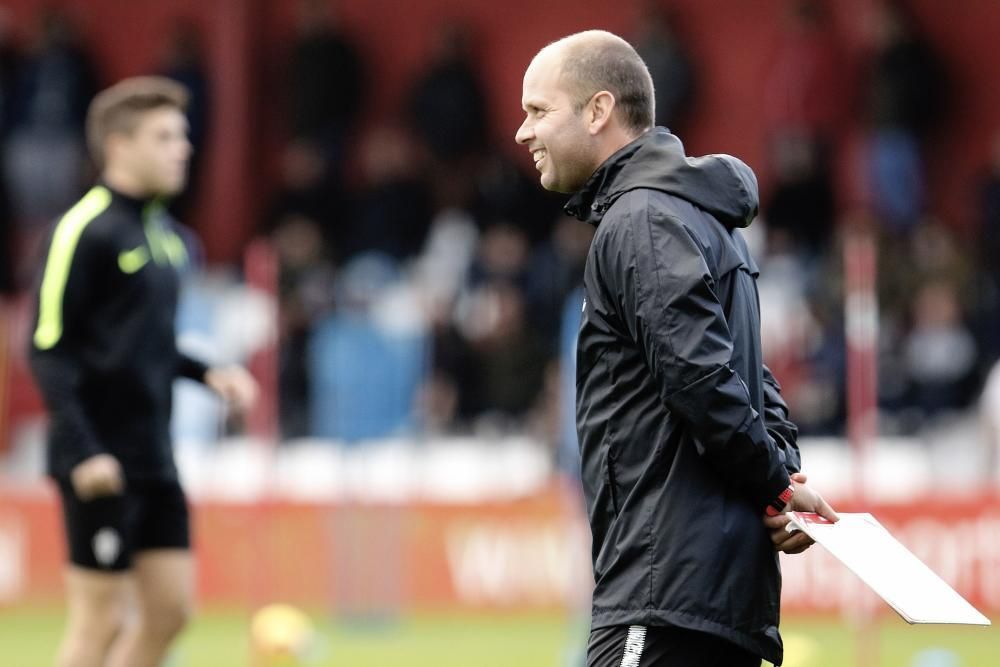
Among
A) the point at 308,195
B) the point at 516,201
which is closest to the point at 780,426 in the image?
the point at 516,201

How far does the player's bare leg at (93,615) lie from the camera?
681 cm

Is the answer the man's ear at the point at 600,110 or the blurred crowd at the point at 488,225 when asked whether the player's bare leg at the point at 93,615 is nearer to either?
the man's ear at the point at 600,110

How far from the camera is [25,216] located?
717 inches

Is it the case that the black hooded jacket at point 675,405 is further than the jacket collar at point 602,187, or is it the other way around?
the jacket collar at point 602,187

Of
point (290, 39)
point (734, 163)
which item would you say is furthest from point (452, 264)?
point (734, 163)

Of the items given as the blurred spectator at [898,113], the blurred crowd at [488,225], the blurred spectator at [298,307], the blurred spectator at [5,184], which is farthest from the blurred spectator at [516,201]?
the blurred spectator at [5,184]

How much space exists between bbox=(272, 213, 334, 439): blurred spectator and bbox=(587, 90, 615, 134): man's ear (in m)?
11.0

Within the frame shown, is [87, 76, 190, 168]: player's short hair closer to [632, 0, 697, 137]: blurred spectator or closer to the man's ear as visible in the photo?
the man's ear

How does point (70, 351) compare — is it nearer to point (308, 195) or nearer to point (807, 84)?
point (308, 195)

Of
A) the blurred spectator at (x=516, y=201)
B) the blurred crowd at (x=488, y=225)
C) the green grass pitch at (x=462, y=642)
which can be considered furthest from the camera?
the blurred spectator at (x=516, y=201)

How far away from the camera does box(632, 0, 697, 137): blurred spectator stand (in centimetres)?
1708

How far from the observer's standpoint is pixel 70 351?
7.01 m

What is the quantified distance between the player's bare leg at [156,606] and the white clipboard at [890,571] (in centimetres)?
309

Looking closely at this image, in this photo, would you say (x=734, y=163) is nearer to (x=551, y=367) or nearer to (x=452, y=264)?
(x=551, y=367)
